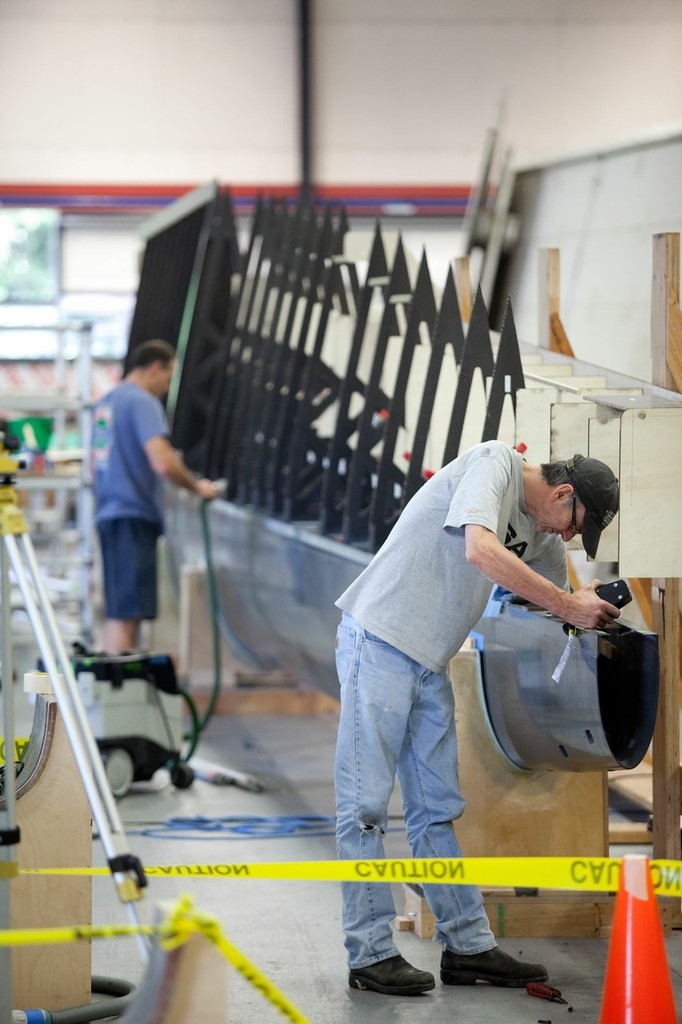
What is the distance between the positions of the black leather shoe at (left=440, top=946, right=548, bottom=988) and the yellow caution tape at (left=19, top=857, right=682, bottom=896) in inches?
33.8

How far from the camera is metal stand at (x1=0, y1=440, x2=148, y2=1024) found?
2713 mm

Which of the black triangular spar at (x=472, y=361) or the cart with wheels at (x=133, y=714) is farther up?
the black triangular spar at (x=472, y=361)

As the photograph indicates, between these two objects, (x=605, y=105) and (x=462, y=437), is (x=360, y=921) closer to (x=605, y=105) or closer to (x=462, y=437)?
(x=462, y=437)

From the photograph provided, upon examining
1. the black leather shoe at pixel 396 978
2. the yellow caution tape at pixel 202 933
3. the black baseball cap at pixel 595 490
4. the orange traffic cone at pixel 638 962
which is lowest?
the black leather shoe at pixel 396 978

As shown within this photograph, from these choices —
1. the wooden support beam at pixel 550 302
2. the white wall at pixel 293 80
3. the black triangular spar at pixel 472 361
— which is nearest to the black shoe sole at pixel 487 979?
the black triangular spar at pixel 472 361

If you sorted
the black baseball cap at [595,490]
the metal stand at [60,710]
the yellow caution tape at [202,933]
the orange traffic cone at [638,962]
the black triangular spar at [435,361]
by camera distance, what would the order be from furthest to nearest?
the black triangular spar at [435,361]
the black baseball cap at [595,490]
the orange traffic cone at [638,962]
the metal stand at [60,710]
the yellow caution tape at [202,933]

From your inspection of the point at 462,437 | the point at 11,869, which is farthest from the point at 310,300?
the point at 11,869

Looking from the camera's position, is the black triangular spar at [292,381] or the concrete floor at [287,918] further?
the black triangular spar at [292,381]

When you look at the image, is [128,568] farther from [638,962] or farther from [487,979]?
[638,962]

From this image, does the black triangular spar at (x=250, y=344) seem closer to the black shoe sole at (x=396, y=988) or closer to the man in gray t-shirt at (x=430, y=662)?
the man in gray t-shirt at (x=430, y=662)

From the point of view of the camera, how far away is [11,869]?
121 inches

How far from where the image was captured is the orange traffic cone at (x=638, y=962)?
3.53 meters

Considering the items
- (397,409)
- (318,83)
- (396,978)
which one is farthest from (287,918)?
(318,83)

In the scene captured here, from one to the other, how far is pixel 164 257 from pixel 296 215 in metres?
2.77
